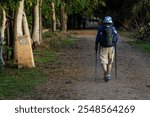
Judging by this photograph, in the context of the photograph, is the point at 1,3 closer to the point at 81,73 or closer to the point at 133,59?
the point at 81,73

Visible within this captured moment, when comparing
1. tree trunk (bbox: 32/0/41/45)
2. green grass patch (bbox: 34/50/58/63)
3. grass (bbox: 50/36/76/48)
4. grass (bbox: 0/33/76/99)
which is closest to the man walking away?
grass (bbox: 0/33/76/99)

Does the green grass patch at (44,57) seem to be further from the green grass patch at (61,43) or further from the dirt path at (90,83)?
the green grass patch at (61,43)

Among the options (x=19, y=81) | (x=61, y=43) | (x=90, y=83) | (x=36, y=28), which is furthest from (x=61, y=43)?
(x=90, y=83)

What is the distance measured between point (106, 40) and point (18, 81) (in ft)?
9.30

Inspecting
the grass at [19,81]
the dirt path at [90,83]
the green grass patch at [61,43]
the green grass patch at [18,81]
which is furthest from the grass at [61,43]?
the green grass patch at [18,81]

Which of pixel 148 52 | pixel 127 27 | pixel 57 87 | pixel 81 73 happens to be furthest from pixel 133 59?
pixel 127 27

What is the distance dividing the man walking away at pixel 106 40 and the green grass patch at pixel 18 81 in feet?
6.24

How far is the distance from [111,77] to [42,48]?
11.9 metres

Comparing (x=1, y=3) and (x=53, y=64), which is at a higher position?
(x=1, y=3)

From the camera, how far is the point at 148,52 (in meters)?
24.9

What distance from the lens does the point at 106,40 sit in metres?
13.7

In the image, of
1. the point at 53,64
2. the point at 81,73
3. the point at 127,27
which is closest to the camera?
the point at 81,73

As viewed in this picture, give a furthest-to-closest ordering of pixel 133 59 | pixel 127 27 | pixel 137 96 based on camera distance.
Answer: pixel 127 27 < pixel 133 59 < pixel 137 96

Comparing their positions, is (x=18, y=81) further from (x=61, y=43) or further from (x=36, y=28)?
(x=61, y=43)
